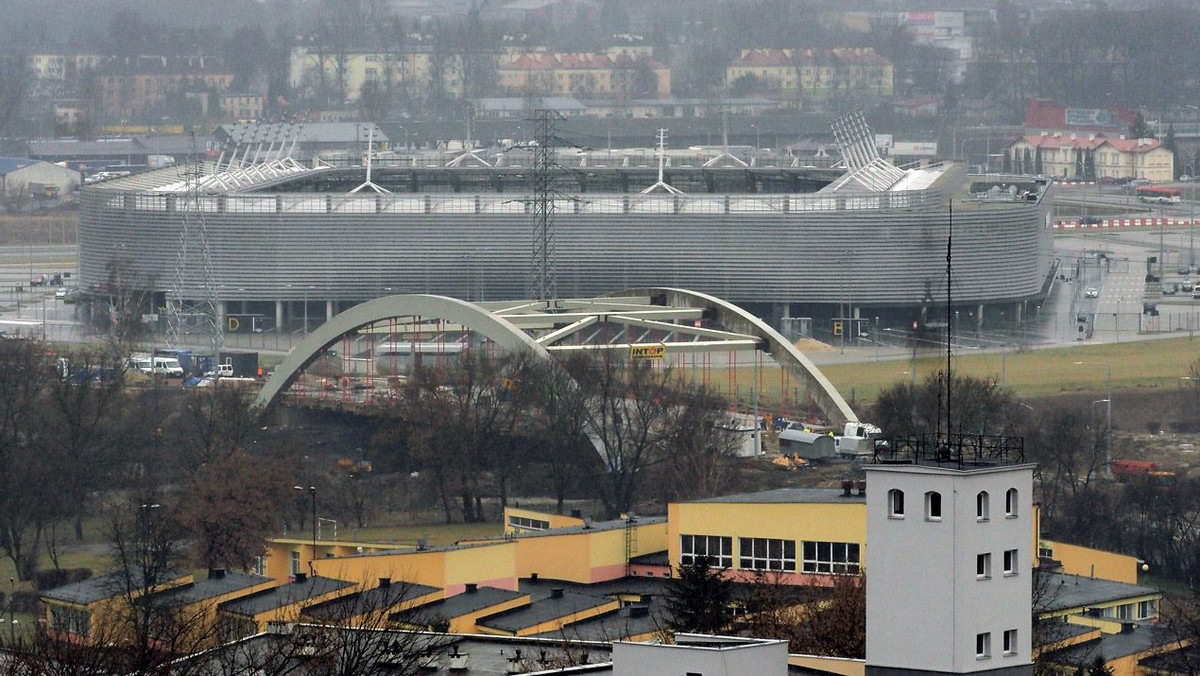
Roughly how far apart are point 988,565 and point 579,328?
39.0 metres

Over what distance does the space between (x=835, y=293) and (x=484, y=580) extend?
47.8 meters

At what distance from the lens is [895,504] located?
25656 millimetres

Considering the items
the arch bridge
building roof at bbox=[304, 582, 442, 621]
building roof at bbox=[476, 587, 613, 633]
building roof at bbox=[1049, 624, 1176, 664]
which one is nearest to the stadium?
the arch bridge

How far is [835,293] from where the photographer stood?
8788 centimetres

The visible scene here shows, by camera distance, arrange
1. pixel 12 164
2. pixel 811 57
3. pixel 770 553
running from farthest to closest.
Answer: pixel 811 57 → pixel 12 164 → pixel 770 553

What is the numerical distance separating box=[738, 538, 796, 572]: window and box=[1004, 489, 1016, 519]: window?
622 inches

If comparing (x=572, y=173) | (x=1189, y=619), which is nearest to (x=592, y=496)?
(x=1189, y=619)

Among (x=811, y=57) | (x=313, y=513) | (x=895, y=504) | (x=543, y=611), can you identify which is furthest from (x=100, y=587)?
(x=811, y=57)

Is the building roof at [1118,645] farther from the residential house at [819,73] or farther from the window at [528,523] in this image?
the residential house at [819,73]

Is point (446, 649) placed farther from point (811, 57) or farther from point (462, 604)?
point (811, 57)

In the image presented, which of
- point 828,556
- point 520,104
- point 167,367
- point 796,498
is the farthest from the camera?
point 520,104

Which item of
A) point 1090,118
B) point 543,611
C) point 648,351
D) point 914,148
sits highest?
point 1090,118

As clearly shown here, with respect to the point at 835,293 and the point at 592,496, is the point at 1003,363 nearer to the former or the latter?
the point at 835,293

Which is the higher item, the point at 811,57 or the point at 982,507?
the point at 811,57
